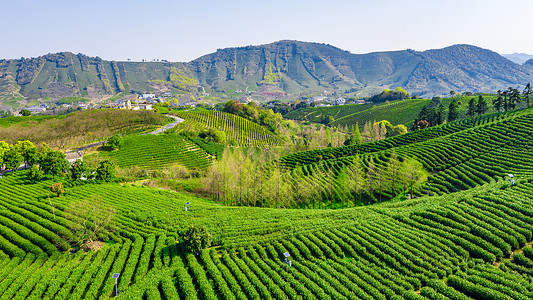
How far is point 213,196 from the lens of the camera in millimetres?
57500

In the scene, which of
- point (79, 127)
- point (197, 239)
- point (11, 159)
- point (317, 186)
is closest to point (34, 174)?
point (11, 159)

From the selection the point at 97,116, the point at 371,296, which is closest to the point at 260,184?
the point at 371,296

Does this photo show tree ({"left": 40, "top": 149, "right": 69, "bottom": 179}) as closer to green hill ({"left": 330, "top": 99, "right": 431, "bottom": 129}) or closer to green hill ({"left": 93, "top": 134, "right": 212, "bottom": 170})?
green hill ({"left": 93, "top": 134, "right": 212, "bottom": 170})

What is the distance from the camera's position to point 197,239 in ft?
84.3

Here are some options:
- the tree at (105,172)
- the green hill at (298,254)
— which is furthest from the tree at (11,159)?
the green hill at (298,254)

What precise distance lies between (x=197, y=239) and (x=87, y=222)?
16.2 meters

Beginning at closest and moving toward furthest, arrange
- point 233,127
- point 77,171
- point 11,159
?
point 77,171
point 11,159
point 233,127

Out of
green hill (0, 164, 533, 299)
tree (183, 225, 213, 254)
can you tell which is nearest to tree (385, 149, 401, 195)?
green hill (0, 164, 533, 299)

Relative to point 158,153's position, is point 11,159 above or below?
above

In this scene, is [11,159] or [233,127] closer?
[11,159]

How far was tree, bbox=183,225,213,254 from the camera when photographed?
25.8 meters

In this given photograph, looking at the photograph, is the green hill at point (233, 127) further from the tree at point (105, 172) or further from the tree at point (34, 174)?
the tree at point (34, 174)

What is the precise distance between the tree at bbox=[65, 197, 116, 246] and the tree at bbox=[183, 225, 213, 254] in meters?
11.4

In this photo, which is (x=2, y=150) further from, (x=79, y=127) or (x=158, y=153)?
(x=158, y=153)
